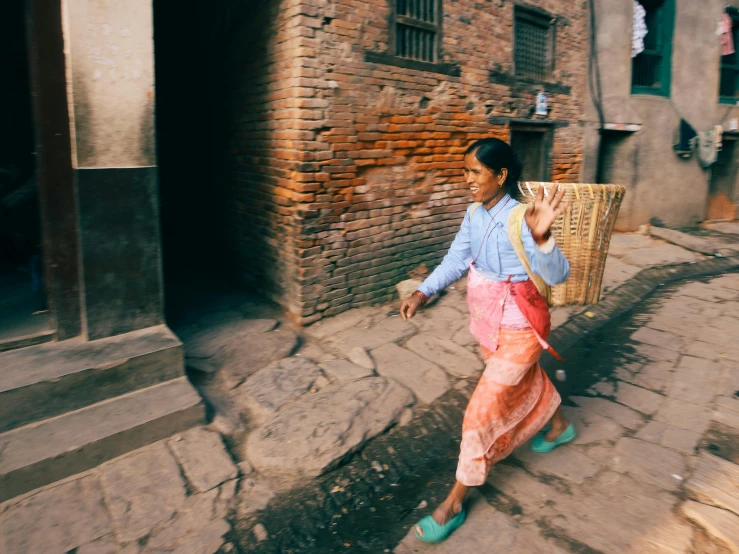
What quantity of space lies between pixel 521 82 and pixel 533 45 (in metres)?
0.82

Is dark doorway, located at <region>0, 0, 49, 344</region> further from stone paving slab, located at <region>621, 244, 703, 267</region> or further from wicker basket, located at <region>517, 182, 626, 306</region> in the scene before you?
stone paving slab, located at <region>621, 244, 703, 267</region>

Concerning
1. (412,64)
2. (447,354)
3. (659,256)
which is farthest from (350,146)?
(659,256)

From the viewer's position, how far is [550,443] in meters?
3.12

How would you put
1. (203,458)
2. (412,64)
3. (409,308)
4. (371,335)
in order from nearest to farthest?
Answer: (409,308) < (203,458) < (371,335) < (412,64)

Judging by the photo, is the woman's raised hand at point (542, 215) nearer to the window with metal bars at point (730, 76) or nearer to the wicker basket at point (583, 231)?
the wicker basket at point (583, 231)

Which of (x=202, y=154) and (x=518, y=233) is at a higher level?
(x=202, y=154)

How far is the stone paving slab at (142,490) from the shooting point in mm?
2584

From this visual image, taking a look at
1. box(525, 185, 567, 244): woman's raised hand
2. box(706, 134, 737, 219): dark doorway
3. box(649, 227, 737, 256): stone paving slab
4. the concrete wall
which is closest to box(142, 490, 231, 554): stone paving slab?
box(525, 185, 567, 244): woman's raised hand

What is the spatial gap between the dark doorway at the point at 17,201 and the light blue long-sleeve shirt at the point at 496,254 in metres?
2.62

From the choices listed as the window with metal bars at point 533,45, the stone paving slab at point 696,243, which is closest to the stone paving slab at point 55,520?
the window with metal bars at point 533,45

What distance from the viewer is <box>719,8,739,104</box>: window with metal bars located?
11312mm

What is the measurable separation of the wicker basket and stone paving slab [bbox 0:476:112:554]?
3821 millimetres

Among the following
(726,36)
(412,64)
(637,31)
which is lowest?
(412,64)

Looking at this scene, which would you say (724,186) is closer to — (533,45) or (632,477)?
(533,45)
